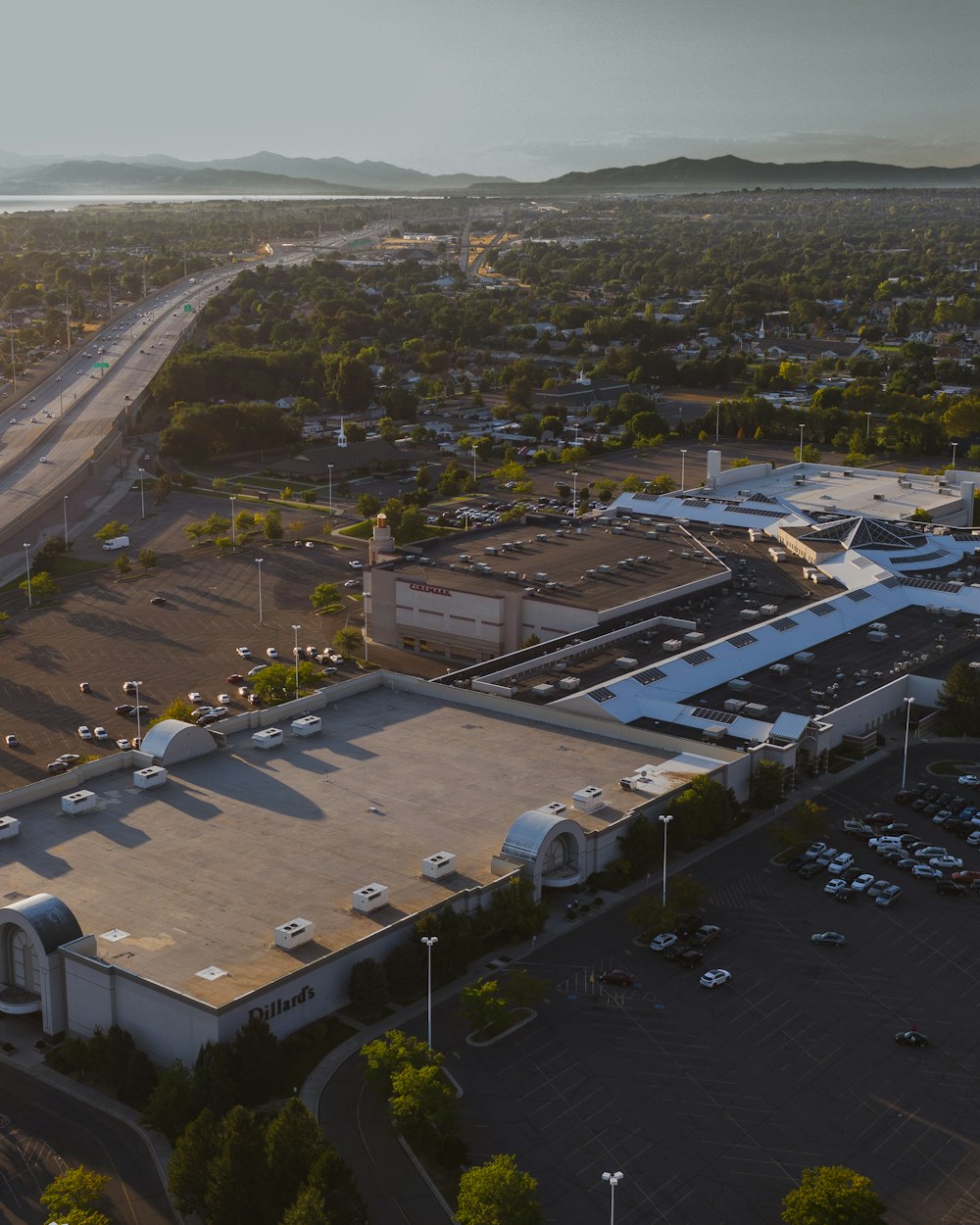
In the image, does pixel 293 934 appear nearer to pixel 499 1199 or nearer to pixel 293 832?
pixel 293 832

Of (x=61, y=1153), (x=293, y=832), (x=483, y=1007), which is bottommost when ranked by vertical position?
(x=61, y=1153)

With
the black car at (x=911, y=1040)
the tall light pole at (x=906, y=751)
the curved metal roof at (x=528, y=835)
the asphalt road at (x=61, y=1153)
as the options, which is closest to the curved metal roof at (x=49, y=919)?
the asphalt road at (x=61, y=1153)

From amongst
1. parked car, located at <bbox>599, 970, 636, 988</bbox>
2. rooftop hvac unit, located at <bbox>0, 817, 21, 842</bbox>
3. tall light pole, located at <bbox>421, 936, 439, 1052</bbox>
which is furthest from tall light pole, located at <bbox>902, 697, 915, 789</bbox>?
rooftop hvac unit, located at <bbox>0, 817, 21, 842</bbox>

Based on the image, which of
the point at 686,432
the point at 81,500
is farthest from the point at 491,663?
the point at 686,432

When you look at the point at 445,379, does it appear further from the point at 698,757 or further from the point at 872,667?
the point at 698,757

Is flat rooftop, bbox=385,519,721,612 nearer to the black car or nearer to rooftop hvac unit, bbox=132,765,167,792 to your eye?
rooftop hvac unit, bbox=132,765,167,792

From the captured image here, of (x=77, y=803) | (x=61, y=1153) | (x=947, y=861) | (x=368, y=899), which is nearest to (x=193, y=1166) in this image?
(x=61, y=1153)

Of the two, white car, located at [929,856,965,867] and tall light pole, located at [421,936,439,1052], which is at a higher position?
tall light pole, located at [421,936,439,1052]
